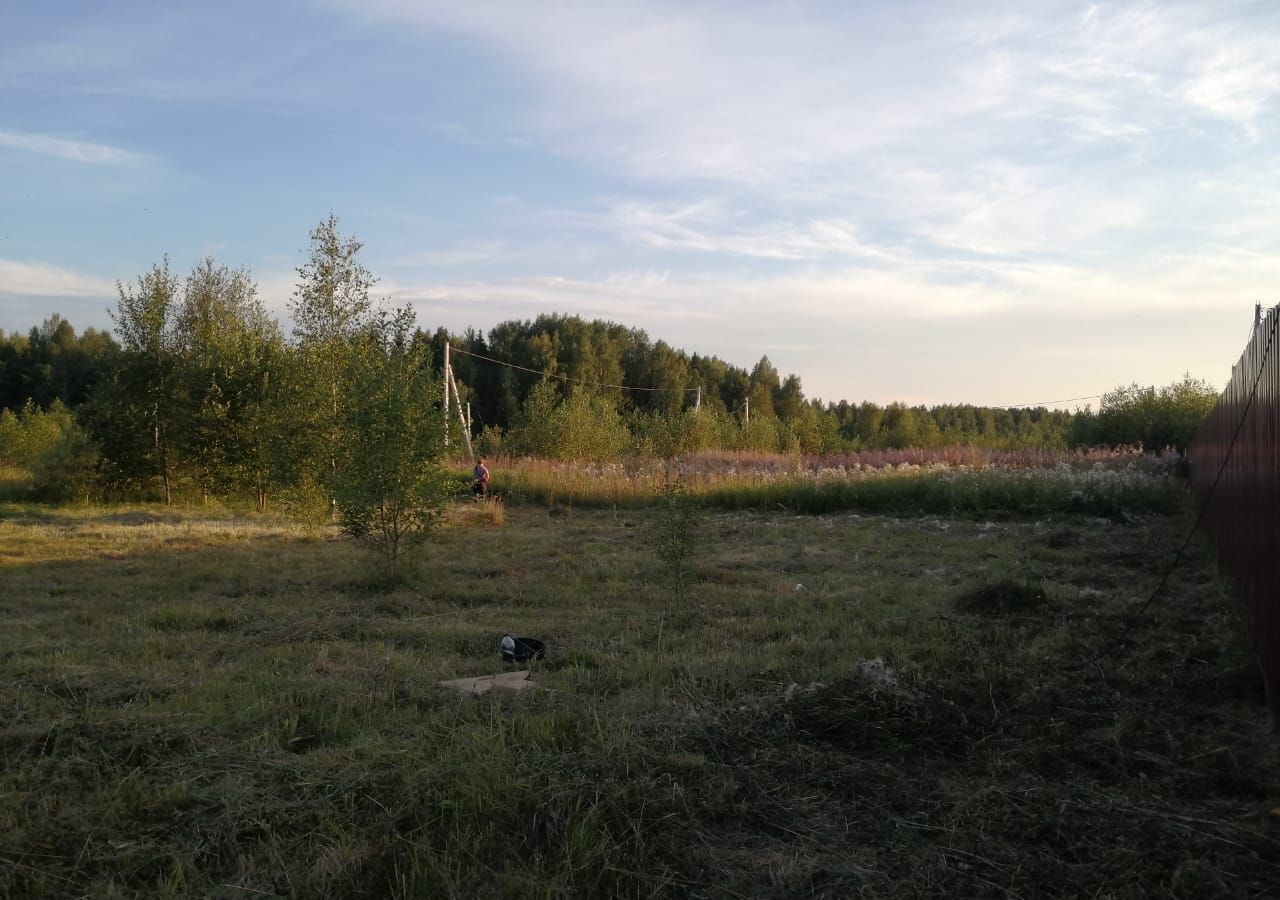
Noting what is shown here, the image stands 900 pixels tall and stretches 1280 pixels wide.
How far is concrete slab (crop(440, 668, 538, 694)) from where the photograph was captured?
211 inches

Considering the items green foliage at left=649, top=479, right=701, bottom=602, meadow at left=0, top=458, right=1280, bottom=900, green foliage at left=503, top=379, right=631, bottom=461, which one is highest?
green foliage at left=503, top=379, right=631, bottom=461

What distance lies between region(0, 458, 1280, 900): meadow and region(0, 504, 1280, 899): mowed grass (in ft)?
0.06

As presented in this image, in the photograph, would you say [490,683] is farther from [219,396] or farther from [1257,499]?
[219,396]

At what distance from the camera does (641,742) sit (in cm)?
429

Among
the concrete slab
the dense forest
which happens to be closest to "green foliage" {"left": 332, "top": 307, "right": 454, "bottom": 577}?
the dense forest

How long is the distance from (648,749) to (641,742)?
0.45 feet

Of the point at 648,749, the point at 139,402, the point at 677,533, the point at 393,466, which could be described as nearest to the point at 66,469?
the point at 139,402

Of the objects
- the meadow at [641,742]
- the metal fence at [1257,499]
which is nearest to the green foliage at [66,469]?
the meadow at [641,742]

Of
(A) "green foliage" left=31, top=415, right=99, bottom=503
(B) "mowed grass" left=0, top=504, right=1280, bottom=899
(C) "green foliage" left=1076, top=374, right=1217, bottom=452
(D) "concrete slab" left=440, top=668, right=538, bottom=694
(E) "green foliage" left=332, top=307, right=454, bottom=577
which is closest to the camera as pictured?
(B) "mowed grass" left=0, top=504, right=1280, bottom=899

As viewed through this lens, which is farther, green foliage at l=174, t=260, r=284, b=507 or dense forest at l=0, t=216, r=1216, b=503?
green foliage at l=174, t=260, r=284, b=507

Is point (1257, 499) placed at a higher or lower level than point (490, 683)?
higher

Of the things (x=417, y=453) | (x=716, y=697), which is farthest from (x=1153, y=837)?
(x=417, y=453)

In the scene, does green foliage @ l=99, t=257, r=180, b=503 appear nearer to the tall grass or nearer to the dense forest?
the dense forest

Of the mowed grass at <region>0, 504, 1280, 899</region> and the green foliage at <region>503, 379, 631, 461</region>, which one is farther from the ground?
the green foliage at <region>503, 379, 631, 461</region>
